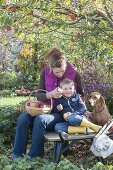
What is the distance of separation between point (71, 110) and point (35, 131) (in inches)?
19.8

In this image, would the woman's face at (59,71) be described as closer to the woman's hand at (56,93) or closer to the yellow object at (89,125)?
the woman's hand at (56,93)

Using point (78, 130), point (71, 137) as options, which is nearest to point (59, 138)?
point (71, 137)

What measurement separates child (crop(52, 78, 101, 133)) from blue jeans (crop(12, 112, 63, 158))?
0.46ft

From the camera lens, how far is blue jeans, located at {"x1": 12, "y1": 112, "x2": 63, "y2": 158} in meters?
4.94

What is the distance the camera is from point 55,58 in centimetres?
521

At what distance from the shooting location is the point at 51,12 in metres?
4.98

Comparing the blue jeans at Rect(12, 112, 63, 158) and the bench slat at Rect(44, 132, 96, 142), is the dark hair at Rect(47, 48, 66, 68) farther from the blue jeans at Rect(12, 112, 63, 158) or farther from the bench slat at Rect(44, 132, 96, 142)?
the bench slat at Rect(44, 132, 96, 142)

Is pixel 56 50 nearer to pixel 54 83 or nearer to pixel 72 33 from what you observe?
pixel 54 83

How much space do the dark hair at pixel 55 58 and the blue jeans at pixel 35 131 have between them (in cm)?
59

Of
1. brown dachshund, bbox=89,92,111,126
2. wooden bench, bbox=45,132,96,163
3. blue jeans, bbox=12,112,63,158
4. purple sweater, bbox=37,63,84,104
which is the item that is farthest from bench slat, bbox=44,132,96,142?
purple sweater, bbox=37,63,84,104

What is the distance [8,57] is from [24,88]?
7.56 ft

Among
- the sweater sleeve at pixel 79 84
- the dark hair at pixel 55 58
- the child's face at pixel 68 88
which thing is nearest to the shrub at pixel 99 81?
the sweater sleeve at pixel 79 84

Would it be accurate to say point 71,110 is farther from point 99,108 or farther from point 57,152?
point 57,152

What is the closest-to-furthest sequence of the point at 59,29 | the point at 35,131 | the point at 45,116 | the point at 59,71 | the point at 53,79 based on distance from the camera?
the point at 35,131 → the point at 45,116 → the point at 59,71 → the point at 53,79 → the point at 59,29
